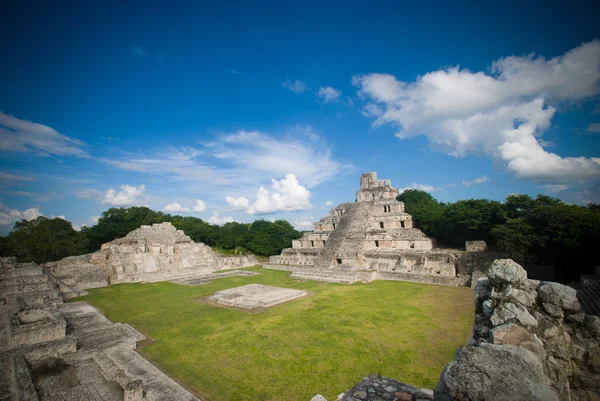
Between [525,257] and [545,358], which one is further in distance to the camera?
[525,257]

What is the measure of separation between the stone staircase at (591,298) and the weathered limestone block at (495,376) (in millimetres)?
9812

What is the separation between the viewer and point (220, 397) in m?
7.14

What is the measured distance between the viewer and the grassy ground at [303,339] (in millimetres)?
7711

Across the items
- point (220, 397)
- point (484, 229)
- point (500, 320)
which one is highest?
point (484, 229)

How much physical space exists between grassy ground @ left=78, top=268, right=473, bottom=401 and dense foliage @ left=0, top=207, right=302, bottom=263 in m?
19.3

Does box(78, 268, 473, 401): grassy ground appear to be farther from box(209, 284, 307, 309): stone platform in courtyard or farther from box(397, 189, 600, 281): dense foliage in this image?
box(397, 189, 600, 281): dense foliage

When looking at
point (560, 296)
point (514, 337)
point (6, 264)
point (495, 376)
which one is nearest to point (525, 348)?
point (514, 337)

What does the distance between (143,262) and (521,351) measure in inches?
1182

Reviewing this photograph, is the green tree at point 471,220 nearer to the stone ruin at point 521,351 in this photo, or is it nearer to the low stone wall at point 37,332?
the stone ruin at point 521,351

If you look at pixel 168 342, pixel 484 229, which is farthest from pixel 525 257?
pixel 168 342

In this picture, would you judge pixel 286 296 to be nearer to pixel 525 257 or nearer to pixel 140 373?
pixel 140 373

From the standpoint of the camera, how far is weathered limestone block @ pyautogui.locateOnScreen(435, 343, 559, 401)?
8.98ft

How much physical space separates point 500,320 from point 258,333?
919 cm

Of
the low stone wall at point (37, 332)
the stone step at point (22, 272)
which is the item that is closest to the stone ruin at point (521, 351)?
the low stone wall at point (37, 332)
